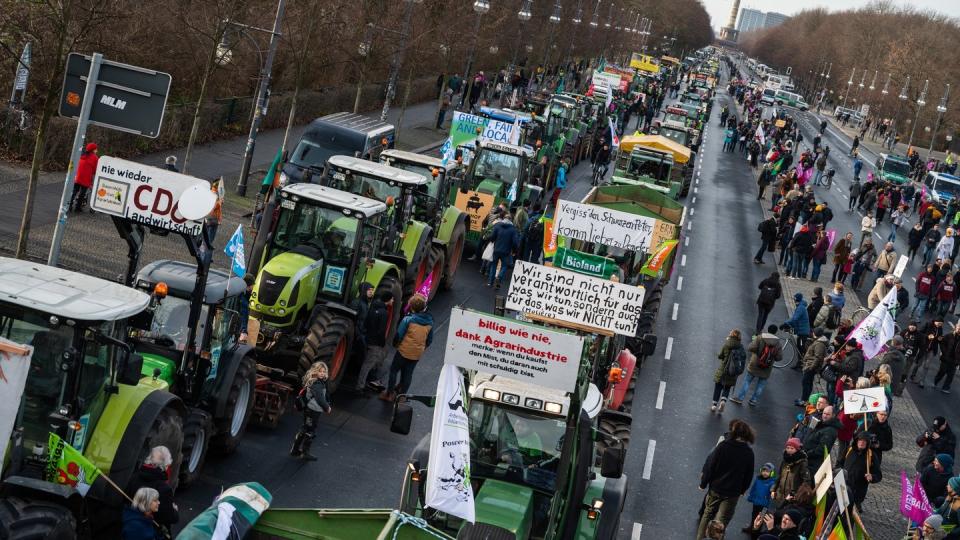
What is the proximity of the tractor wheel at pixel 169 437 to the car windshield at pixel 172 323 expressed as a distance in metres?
1.59

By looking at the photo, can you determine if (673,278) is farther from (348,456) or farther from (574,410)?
(574,410)

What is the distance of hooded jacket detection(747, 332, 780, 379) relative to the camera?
20.8m

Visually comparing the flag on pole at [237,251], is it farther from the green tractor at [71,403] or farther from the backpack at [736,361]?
the backpack at [736,361]

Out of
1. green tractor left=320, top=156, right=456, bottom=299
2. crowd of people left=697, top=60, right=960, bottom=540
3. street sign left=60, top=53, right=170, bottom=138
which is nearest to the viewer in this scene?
street sign left=60, top=53, right=170, bottom=138

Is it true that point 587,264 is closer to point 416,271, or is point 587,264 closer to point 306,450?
point 416,271

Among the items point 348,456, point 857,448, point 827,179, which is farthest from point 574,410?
point 827,179

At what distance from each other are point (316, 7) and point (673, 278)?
Result: 496 inches

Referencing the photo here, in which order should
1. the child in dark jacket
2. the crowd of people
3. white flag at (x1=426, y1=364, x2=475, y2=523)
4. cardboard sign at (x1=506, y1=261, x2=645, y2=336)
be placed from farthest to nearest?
cardboard sign at (x1=506, y1=261, x2=645, y2=336), the child in dark jacket, the crowd of people, white flag at (x1=426, y1=364, x2=475, y2=523)

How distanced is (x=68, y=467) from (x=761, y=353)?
13.9 meters

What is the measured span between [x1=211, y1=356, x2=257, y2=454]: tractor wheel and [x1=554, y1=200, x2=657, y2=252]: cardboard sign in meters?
10.5

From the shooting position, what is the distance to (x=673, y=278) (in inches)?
1252

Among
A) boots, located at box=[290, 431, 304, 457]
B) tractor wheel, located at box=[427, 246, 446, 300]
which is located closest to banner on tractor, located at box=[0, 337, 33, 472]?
boots, located at box=[290, 431, 304, 457]

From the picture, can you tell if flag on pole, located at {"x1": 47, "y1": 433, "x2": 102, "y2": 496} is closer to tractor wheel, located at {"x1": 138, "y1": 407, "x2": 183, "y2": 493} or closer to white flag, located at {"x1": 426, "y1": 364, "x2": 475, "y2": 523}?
tractor wheel, located at {"x1": 138, "y1": 407, "x2": 183, "y2": 493}

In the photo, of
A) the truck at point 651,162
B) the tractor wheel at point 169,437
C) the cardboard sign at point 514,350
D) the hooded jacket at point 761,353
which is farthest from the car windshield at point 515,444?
the truck at point 651,162
